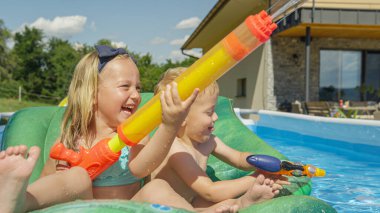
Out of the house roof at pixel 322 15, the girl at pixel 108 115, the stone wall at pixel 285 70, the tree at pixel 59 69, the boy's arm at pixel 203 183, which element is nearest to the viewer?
the girl at pixel 108 115

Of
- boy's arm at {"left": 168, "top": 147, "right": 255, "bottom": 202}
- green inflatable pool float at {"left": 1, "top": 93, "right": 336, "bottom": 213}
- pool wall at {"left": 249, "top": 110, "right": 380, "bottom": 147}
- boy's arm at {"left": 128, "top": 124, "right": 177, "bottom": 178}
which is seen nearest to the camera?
green inflatable pool float at {"left": 1, "top": 93, "right": 336, "bottom": 213}

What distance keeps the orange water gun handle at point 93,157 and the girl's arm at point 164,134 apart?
4.9 inches

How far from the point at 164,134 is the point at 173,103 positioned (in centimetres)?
21

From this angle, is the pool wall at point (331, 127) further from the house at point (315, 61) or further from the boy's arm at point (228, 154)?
the house at point (315, 61)

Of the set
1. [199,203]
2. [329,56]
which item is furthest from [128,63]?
[329,56]

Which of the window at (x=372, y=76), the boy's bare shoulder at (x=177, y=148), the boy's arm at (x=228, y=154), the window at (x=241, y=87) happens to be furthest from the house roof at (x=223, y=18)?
the boy's bare shoulder at (x=177, y=148)

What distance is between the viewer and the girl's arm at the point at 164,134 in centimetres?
151

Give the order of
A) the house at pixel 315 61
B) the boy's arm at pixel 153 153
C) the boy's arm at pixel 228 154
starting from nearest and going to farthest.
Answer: the boy's arm at pixel 153 153 → the boy's arm at pixel 228 154 → the house at pixel 315 61

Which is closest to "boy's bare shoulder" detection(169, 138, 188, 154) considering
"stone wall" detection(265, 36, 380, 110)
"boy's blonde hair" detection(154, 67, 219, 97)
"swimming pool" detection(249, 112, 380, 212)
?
"boy's blonde hair" detection(154, 67, 219, 97)

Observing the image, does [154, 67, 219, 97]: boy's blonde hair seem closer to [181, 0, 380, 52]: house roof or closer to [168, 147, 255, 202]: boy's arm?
[168, 147, 255, 202]: boy's arm

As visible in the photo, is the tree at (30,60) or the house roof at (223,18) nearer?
the house roof at (223,18)

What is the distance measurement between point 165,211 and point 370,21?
444 inches

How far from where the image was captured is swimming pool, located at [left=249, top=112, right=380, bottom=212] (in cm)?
378

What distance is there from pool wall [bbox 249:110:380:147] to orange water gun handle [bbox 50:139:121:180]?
4.91 meters
